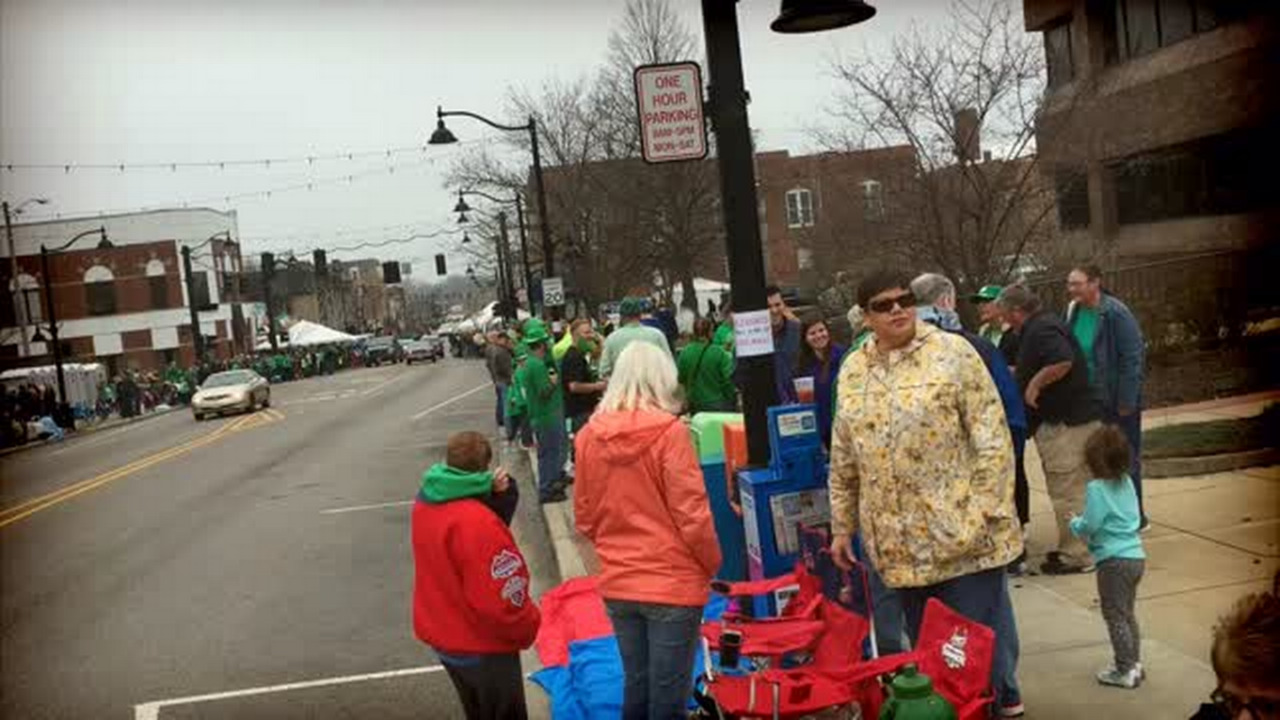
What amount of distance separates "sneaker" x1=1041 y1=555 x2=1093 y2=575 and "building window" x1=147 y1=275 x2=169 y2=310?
191 ft

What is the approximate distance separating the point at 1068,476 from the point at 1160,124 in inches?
589

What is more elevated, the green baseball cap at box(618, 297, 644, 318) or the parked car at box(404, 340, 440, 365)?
the green baseball cap at box(618, 297, 644, 318)

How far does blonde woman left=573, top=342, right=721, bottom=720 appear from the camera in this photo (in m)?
4.00

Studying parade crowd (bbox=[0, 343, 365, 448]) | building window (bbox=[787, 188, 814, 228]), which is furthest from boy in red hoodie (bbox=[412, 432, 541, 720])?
building window (bbox=[787, 188, 814, 228])

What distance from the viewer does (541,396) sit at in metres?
10.8

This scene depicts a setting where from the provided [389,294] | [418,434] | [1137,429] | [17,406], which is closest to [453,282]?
[389,294]

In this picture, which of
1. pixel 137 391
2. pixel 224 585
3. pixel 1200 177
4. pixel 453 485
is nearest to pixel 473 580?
pixel 453 485

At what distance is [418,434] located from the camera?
66.9 feet

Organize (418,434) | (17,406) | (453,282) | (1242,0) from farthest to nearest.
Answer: (453,282) < (17,406) < (418,434) < (1242,0)

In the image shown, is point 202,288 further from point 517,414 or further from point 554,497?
point 554,497

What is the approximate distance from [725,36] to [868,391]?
2106 mm

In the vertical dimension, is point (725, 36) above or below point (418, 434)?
above

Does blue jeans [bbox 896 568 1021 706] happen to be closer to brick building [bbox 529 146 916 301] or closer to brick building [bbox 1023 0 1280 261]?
brick building [bbox 1023 0 1280 261]

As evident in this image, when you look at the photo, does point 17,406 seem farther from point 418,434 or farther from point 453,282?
point 453,282
